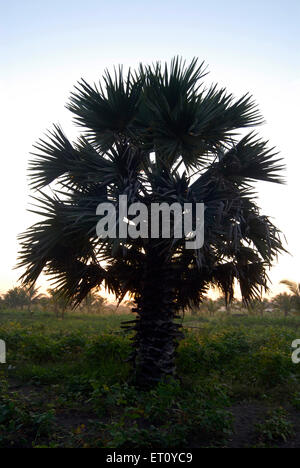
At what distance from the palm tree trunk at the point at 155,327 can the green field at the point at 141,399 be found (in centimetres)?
44

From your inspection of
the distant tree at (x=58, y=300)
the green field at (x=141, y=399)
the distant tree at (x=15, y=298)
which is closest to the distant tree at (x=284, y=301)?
the distant tree at (x=58, y=300)

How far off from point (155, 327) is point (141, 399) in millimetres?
1468

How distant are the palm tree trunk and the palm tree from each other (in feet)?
0.06

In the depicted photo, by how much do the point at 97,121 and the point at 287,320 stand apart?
21.8 metres

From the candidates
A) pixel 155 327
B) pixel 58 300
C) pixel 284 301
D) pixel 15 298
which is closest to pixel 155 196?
pixel 155 327

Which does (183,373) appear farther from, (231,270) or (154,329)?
(231,270)

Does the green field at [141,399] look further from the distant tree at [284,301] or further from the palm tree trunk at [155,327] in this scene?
the distant tree at [284,301]

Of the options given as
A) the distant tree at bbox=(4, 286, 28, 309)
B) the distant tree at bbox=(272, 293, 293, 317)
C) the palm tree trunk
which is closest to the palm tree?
the palm tree trunk

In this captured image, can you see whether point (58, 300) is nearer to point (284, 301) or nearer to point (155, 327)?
point (284, 301)

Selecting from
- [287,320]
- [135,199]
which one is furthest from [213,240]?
[287,320]

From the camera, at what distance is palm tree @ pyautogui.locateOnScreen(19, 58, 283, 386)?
686cm

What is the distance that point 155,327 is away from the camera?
23.5 feet

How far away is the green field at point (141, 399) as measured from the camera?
4633 millimetres

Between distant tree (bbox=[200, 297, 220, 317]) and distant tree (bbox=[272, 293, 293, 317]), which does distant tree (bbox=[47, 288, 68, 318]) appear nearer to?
distant tree (bbox=[200, 297, 220, 317])
